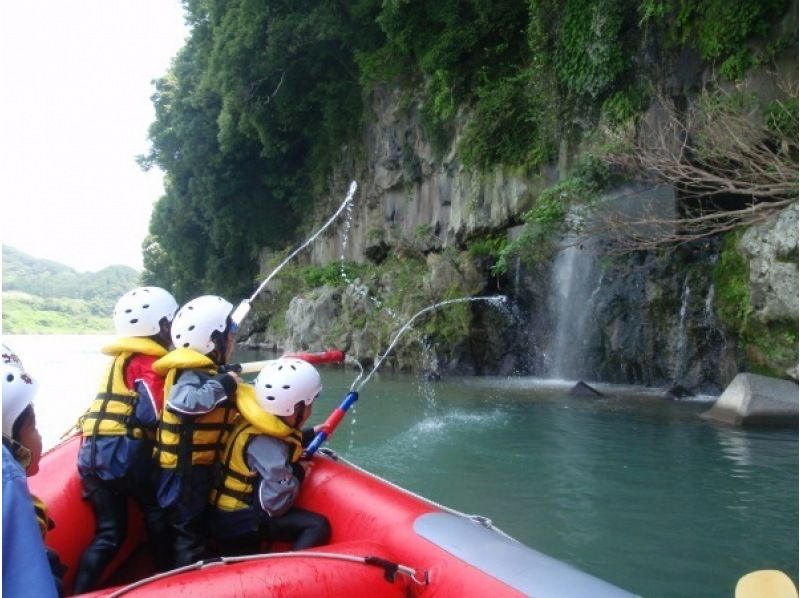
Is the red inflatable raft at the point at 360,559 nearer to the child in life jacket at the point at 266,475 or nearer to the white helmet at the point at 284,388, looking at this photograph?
the child in life jacket at the point at 266,475

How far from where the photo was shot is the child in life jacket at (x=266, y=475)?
3.28 meters

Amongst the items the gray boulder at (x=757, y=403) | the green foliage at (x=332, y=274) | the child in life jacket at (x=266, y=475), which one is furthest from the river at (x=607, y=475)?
the green foliage at (x=332, y=274)

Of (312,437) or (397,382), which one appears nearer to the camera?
(312,437)

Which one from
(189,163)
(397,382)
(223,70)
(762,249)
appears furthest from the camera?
(189,163)

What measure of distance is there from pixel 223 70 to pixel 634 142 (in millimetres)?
16316

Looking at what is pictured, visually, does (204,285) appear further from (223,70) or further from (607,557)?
(607,557)

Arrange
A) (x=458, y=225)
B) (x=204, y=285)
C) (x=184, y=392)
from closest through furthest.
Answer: (x=184, y=392), (x=458, y=225), (x=204, y=285)

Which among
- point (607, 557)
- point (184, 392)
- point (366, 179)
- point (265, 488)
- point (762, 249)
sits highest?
point (366, 179)

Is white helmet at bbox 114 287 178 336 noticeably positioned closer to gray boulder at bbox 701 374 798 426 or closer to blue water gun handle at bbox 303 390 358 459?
blue water gun handle at bbox 303 390 358 459

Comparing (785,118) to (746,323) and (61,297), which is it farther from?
(61,297)

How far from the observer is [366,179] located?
24141mm

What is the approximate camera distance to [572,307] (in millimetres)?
14789

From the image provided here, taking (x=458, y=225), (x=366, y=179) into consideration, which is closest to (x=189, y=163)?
(x=366, y=179)

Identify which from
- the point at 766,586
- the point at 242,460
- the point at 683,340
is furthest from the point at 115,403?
the point at 683,340
